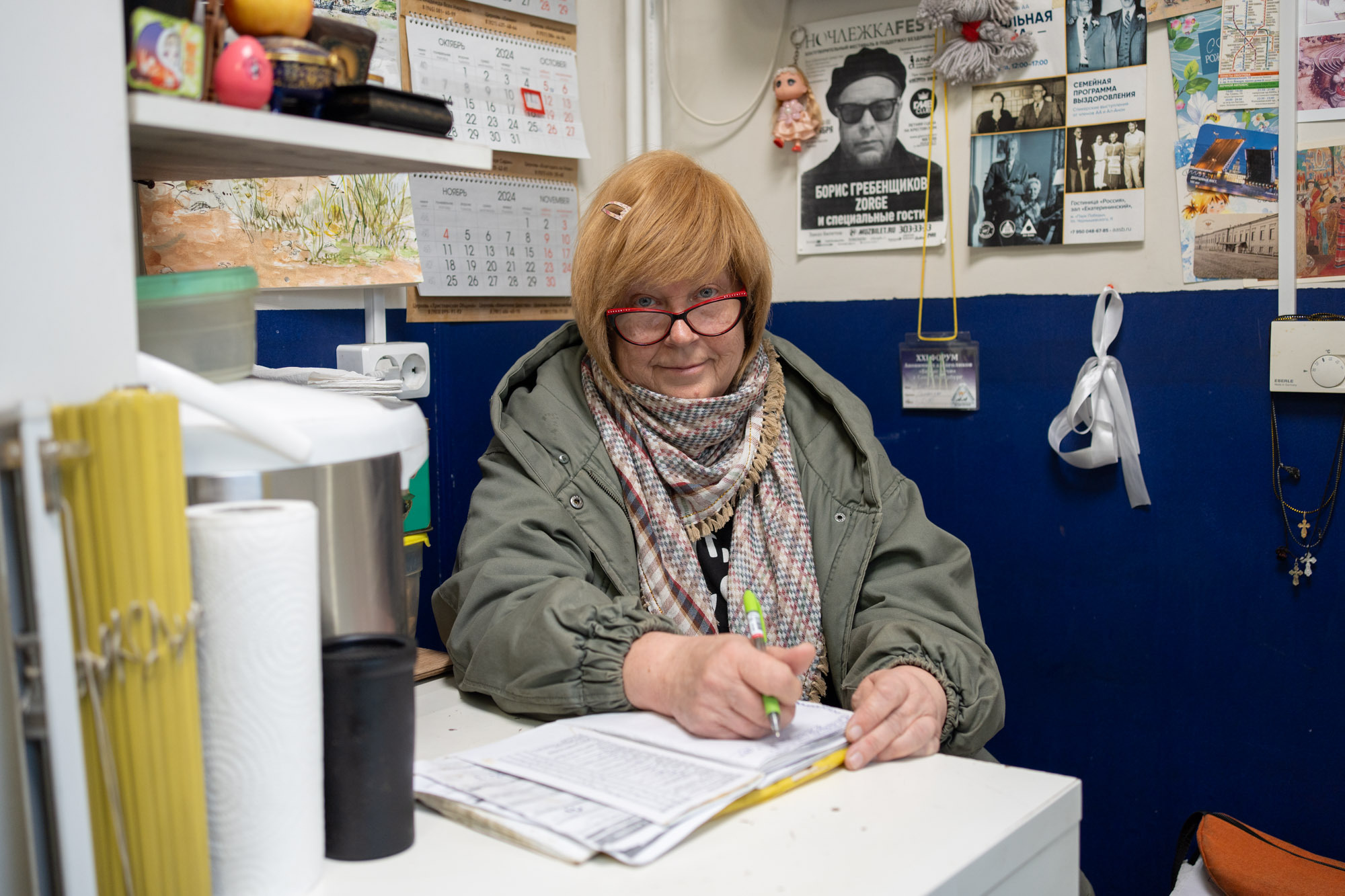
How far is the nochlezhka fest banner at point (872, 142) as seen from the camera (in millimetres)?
1964

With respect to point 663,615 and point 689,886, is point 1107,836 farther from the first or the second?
point 689,886

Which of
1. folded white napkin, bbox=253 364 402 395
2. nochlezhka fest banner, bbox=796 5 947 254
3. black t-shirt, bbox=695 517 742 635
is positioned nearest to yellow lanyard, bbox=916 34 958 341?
nochlezhka fest banner, bbox=796 5 947 254

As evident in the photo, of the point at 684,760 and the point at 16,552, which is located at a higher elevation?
the point at 16,552

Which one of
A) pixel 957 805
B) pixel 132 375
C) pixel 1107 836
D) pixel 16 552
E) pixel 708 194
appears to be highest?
pixel 708 194

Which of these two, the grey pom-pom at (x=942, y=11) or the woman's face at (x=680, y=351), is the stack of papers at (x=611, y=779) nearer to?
the woman's face at (x=680, y=351)

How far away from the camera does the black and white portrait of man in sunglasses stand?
1.99 m

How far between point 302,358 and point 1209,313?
1.40 meters

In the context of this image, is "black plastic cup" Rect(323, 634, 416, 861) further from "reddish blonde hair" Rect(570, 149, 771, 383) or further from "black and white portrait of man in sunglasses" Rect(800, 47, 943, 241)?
"black and white portrait of man in sunglasses" Rect(800, 47, 943, 241)

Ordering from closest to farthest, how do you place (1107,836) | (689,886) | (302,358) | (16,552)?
(16,552)
(689,886)
(302,358)
(1107,836)

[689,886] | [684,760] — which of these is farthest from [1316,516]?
[689,886]

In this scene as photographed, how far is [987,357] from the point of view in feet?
6.26

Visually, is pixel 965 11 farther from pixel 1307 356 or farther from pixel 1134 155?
pixel 1307 356

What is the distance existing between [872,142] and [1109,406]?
0.67 metres

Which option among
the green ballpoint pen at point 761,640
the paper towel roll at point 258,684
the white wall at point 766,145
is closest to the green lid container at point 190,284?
the paper towel roll at point 258,684
